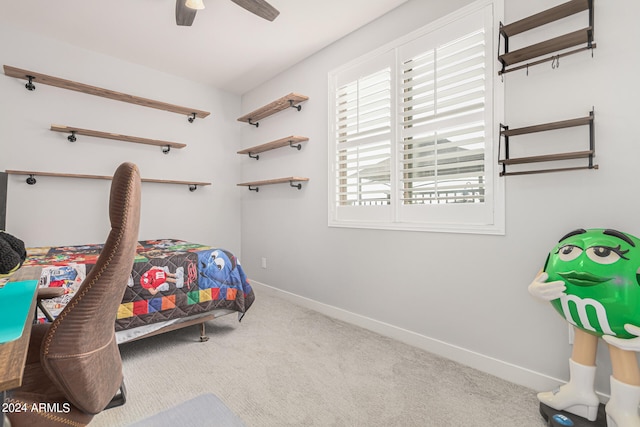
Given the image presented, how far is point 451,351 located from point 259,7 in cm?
257

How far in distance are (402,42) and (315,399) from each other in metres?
2.50

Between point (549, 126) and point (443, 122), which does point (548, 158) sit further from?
point (443, 122)

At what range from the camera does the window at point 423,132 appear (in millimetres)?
2010

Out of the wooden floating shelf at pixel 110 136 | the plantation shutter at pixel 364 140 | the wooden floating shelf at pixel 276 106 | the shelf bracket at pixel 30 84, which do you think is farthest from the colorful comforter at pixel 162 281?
the wooden floating shelf at pixel 276 106

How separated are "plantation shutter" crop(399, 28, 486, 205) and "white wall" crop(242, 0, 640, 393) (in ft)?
0.68

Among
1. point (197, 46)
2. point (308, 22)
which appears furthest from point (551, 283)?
point (197, 46)

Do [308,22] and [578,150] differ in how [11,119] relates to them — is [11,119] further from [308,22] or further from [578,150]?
[578,150]

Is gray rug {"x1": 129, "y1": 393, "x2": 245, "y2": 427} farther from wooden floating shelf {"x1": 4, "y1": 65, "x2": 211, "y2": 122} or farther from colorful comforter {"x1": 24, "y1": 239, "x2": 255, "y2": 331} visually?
wooden floating shelf {"x1": 4, "y1": 65, "x2": 211, "y2": 122}

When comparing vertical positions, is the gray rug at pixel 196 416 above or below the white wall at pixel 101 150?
below

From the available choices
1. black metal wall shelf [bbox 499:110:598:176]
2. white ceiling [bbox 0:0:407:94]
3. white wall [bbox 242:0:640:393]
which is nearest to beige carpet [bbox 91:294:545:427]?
white wall [bbox 242:0:640:393]

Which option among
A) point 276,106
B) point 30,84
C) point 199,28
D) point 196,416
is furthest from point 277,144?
point 196,416

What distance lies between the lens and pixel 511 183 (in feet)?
6.20

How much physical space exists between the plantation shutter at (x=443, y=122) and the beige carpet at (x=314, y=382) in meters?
1.11

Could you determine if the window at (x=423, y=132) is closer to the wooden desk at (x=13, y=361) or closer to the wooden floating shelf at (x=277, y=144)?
the wooden floating shelf at (x=277, y=144)
